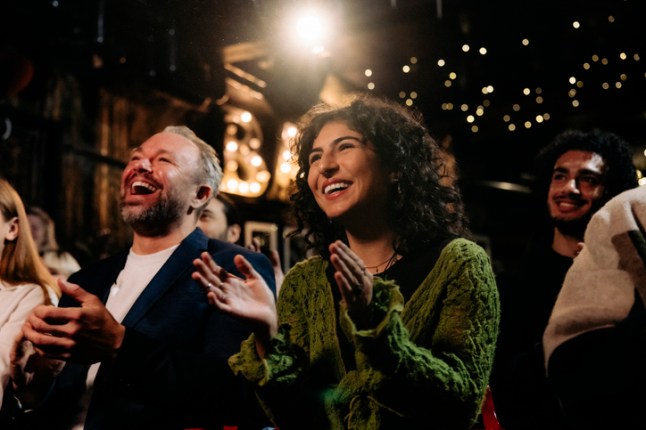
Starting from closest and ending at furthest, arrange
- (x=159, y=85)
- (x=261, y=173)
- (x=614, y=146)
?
(x=614, y=146)
(x=159, y=85)
(x=261, y=173)

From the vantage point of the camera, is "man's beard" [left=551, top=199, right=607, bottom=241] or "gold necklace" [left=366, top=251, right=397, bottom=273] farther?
"man's beard" [left=551, top=199, right=607, bottom=241]

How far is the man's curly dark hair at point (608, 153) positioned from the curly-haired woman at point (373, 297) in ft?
4.76

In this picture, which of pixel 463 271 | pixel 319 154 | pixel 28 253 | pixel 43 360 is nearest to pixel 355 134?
pixel 319 154

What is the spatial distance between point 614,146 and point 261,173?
20.3 feet

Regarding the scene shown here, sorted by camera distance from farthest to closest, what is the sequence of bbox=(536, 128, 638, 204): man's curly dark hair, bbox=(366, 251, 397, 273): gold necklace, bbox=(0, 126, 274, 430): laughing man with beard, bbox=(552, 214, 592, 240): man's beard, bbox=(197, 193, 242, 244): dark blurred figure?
bbox=(197, 193, 242, 244): dark blurred figure, bbox=(536, 128, 638, 204): man's curly dark hair, bbox=(552, 214, 592, 240): man's beard, bbox=(366, 251, 397, 273): gold necklace, bbox=(0, 126, 274, 430): laughing man with beard

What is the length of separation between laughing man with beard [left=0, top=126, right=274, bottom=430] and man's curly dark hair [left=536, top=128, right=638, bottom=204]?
2.16 meters

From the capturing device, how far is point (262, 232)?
9.04 metres

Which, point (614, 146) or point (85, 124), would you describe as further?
point (85, 124)

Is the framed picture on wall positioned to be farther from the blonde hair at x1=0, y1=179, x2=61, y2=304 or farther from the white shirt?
the white shirt

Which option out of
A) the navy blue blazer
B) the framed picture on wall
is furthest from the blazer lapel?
the framed picture on wall

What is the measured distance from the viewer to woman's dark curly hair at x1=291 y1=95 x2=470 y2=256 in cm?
231

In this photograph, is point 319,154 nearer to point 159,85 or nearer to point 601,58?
point 159,85

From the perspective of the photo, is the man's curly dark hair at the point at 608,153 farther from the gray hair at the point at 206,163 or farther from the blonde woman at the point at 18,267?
the blonde woman at the point at 18,267

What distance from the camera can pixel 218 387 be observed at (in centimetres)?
228
